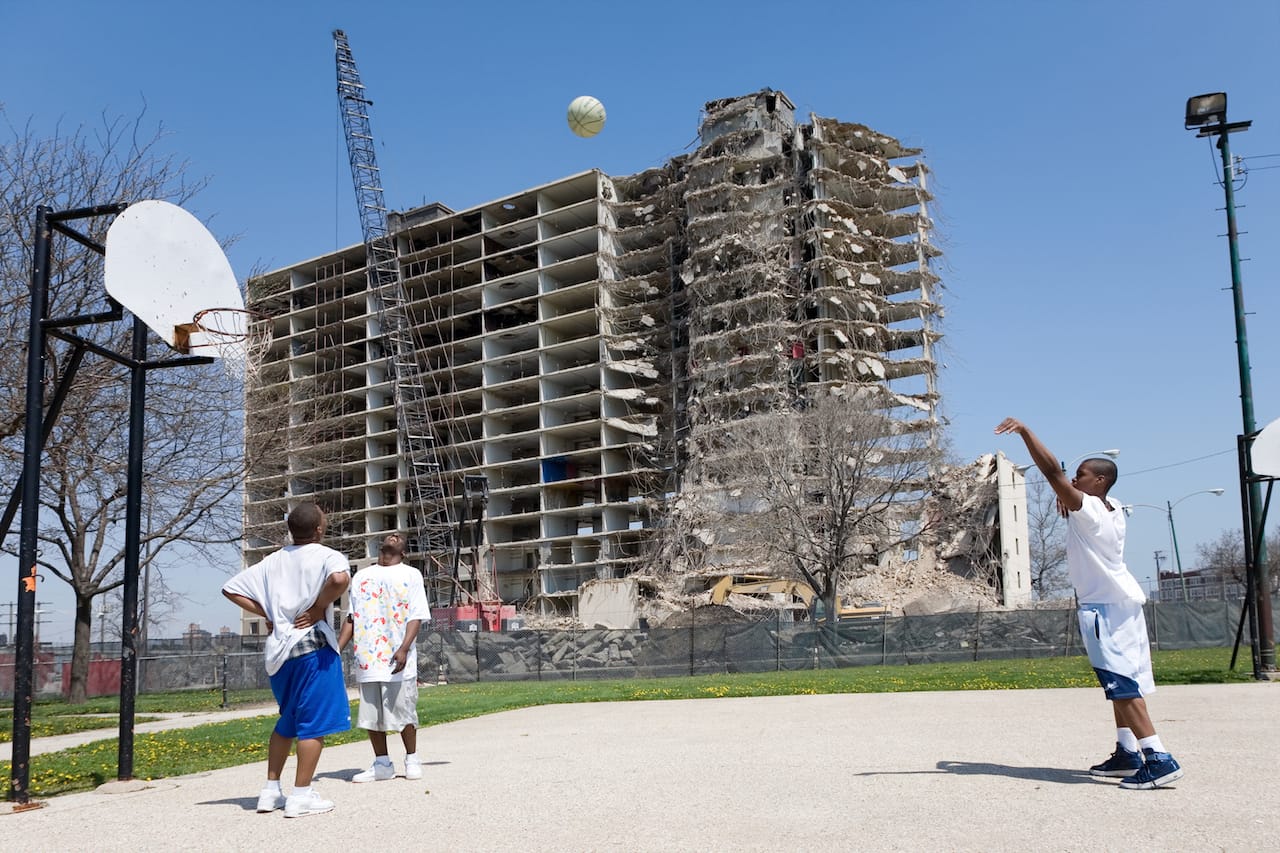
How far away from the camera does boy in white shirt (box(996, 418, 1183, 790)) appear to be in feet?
22.6

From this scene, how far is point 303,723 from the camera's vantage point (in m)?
6.93

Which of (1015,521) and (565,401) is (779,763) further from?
(565,401)

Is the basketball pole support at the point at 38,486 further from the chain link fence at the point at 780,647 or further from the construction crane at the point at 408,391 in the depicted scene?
the construction crane at the point at 408,391

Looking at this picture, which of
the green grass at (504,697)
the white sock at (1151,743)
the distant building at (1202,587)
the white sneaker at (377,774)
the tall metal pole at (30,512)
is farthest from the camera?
the distant building at (1202,587)

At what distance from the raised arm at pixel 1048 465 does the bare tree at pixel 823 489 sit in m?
35.3

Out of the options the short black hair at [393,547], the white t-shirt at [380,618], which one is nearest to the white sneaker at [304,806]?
the white t-shirt at [380,618]

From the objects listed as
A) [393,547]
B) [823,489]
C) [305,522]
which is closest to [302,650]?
[305,522]

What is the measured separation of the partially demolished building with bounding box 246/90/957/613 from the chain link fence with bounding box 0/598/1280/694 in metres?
23.2

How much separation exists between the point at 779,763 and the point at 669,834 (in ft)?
9.44

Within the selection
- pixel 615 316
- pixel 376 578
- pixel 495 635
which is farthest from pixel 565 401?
pixel 376 578

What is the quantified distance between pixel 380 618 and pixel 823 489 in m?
37.5

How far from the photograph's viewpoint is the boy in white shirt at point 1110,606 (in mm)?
6875

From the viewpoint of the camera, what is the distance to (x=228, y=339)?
389 inches

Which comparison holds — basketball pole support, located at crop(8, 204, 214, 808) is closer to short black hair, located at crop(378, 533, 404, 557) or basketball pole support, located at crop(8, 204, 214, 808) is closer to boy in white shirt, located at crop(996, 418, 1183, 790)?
short black hair, located at crop(378, 533, 404, 557)
